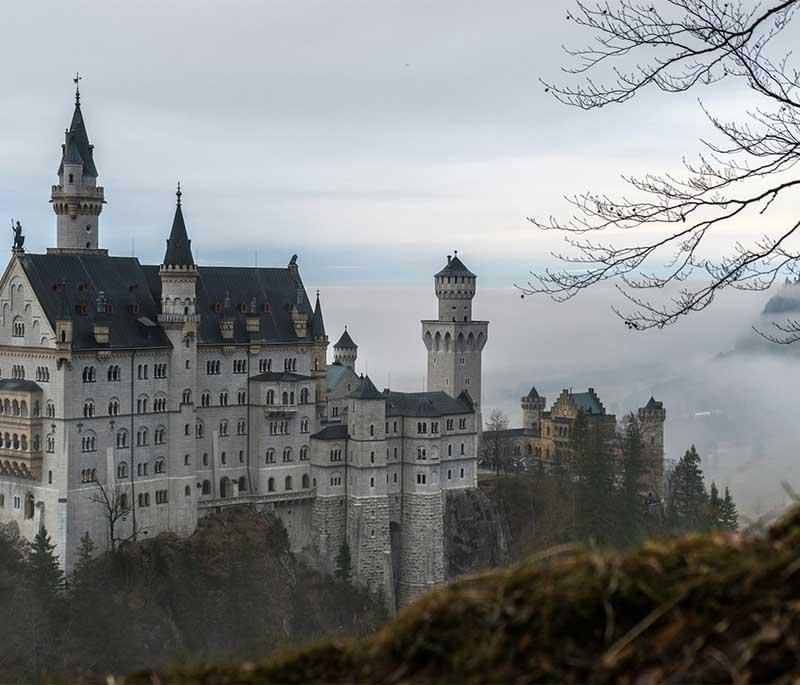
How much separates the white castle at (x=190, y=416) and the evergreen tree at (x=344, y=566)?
→ 19.2 inches

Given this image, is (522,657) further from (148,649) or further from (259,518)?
(259,518)

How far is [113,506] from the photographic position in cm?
6172

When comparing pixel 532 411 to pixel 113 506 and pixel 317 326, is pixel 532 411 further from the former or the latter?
pixel 113 506

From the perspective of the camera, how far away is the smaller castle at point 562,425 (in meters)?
90.4

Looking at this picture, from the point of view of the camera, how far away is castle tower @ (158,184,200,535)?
64.9 m

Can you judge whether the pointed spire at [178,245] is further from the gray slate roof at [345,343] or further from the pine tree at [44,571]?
the gray slate roof at [345,343]

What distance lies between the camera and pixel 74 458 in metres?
60.6

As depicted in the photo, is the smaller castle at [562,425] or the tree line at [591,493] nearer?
the tree line at [591,493]

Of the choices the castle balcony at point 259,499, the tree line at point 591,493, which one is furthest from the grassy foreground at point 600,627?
the tree line at point 591,493

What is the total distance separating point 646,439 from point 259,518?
109 feet

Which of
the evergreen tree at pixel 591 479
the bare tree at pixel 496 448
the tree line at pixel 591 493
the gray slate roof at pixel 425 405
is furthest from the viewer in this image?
the bare tree at pixel 496 448

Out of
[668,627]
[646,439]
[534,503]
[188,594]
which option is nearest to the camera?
[668,627]

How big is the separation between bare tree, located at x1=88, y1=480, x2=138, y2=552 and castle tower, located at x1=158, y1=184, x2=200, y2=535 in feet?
10.2

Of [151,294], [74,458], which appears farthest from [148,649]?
[151,294]
